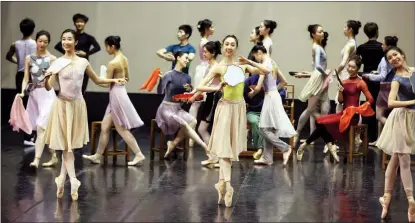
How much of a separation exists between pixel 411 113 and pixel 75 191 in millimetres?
2697

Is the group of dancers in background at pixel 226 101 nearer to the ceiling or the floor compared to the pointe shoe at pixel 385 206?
nearer to the ceiling

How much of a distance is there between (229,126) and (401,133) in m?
1.32

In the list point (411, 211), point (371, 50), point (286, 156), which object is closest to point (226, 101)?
point (411, 211)

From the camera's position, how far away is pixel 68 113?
280 inches

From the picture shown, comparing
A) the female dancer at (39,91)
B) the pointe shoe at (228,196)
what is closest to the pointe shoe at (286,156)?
the pointe shoe at (228,196)

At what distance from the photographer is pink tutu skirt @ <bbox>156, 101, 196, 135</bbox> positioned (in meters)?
9.14

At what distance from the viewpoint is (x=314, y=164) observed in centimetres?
920

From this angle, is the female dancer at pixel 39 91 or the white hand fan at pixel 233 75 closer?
the white hand fan at pixel 233 75

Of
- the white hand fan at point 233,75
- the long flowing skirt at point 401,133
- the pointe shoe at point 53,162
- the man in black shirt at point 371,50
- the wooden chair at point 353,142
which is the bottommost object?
the pointe shoe at point 53,162

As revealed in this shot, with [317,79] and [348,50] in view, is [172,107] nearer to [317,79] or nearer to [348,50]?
[317,79]

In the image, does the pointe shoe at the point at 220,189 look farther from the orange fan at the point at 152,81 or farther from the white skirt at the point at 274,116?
A: the orange fan at the point at 152,81

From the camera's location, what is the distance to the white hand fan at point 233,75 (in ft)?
22.7

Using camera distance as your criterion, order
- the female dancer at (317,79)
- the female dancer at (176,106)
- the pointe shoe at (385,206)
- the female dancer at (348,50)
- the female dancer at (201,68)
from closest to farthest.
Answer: the pointe shoe at (385,206) → the female dancer at (176,106) → the female dancer at (317,79) → the female dancer at (348,50) → the female dancer at (201,68)

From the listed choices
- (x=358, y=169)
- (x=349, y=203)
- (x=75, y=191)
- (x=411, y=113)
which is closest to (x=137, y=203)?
(x=75, y=191)
